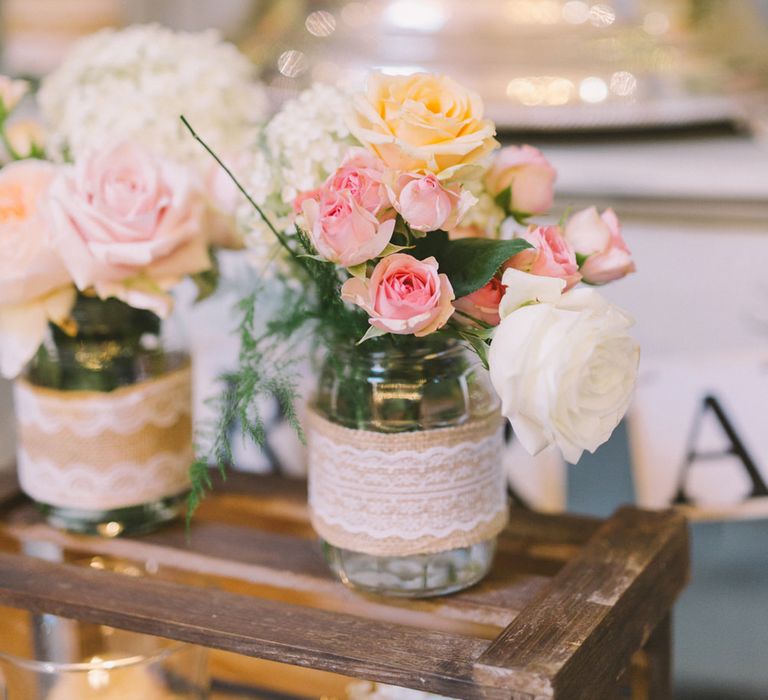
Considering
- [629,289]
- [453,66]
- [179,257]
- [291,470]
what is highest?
[453,66]

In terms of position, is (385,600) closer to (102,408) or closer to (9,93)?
(102,408)

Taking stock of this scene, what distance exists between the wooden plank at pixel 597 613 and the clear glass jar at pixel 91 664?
26 centimetres

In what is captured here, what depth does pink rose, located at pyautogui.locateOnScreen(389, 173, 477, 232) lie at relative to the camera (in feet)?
1.84

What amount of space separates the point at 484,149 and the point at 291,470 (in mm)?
535

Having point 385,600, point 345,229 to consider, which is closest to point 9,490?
point 385,600

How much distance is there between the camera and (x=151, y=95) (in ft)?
2.67

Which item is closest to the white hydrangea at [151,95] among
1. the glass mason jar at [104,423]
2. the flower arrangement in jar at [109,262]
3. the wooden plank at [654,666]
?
the flower arrangement in jar at [109,262]

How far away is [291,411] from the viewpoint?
636mm

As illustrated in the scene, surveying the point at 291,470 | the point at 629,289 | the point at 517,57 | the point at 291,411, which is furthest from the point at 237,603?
the point at 517,57

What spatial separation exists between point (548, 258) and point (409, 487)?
6.5 inches

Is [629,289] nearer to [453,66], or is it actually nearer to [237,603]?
[453,66]

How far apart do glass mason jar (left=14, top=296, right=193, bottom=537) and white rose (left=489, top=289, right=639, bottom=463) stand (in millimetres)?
334

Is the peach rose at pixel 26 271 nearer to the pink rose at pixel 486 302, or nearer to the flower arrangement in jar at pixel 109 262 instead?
the flower arrangement in jar at pixel 109 262

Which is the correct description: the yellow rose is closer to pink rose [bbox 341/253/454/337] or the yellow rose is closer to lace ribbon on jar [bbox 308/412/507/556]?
pink rose [bbox 341/253/454/337]
